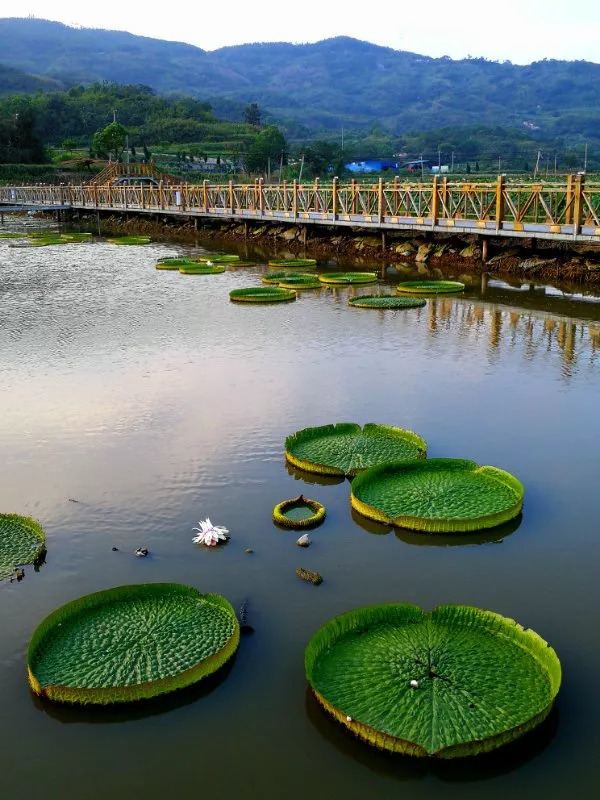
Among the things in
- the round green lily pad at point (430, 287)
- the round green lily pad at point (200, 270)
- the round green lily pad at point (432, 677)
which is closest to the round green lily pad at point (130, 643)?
the round green lily pad at point (432, 677)

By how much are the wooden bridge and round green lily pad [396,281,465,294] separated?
2.52 m

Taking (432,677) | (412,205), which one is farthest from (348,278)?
Answer: (432,677)

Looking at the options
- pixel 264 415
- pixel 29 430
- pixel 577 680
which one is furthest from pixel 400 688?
pixel 29 430

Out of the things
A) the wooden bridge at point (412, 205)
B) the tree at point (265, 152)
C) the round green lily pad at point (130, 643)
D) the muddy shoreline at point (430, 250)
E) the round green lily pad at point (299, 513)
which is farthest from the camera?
the tree at point (265, 152)

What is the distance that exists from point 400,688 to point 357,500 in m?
2.53

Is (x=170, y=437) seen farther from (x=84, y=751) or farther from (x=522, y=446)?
(x=84, y=751)

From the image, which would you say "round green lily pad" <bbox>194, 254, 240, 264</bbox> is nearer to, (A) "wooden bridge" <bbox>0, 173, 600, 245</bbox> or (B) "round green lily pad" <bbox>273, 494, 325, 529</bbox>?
(A) "wooden bridge" <bbox>0, 173, 600, 245</bbox>

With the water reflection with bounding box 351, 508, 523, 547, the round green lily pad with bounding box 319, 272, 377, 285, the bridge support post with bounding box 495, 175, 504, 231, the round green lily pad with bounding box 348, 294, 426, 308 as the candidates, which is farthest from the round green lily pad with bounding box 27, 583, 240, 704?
the bridge support post with bounding box 495, 175, 504, 231

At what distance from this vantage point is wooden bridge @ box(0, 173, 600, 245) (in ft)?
59.7

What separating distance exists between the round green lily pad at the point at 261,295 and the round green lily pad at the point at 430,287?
258 centimetres

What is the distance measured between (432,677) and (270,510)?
277 cm

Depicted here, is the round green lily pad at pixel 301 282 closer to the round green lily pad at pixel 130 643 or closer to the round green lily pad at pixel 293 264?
the round green lily pad at pixel 293 264

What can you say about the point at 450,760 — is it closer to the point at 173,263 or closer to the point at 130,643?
the point at 130,643

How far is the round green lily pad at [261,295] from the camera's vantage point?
17203 millimetres
